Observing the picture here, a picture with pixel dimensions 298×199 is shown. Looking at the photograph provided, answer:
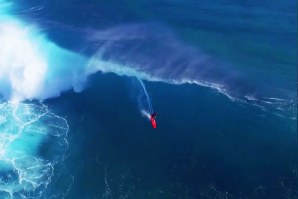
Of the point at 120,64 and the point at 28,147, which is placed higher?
the point at 120,64

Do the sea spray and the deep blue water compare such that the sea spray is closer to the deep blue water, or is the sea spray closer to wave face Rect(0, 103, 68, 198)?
the deep blue water

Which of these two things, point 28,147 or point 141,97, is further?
point 141,97

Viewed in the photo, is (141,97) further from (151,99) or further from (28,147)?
(28,147)

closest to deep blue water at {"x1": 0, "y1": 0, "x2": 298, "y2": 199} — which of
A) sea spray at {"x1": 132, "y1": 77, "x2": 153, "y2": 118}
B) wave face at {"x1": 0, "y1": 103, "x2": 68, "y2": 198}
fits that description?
wave face at {"x1": 0, "y1": 103, "x2": 68, "y2": 198}

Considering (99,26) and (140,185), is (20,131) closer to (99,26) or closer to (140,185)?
(140,185)

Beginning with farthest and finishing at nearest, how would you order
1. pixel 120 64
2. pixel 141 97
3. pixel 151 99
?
pixel 120 64, pixel 141 97, pixel 151 99

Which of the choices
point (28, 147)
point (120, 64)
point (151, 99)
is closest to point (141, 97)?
point (151, 99)
